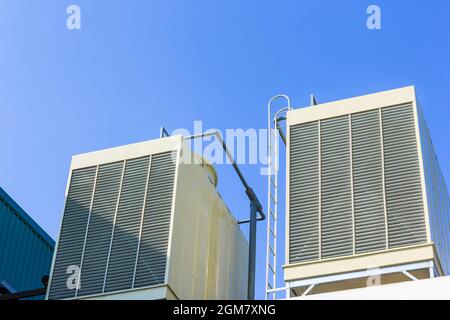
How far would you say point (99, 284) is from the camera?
47.4ft

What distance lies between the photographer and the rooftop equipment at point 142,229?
14.3 m

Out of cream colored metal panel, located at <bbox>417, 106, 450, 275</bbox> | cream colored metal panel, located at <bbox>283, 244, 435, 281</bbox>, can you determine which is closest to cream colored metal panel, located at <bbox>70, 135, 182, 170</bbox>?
cream colored metal panel, located at <bbox>283, 244, 435, 281</bbox>

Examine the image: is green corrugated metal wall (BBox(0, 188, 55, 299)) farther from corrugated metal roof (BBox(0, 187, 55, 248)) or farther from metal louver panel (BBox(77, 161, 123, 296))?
metal louver panel (BBox(77, 161, 123, 296))

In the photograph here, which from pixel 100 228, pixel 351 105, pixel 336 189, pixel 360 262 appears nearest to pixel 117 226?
pixel 100 228

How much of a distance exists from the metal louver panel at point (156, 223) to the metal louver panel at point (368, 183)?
128 inches

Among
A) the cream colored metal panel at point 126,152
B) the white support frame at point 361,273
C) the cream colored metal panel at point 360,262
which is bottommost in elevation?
the white support frame at point 361,273

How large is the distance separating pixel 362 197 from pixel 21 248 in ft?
42.8

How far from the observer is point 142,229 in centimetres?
1477

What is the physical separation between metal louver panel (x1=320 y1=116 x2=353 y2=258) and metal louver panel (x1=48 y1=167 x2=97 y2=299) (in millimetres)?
4425

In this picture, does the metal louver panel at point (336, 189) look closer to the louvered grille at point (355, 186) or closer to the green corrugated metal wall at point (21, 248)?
the louvered grille at point (355, 186)

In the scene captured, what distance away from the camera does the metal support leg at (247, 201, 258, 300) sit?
17328 millimetres

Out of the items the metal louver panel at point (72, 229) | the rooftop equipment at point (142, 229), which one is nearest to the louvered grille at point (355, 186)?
the rooftop equipment at point (142, 229)

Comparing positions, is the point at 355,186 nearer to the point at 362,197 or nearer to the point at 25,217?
the point at 362,197
